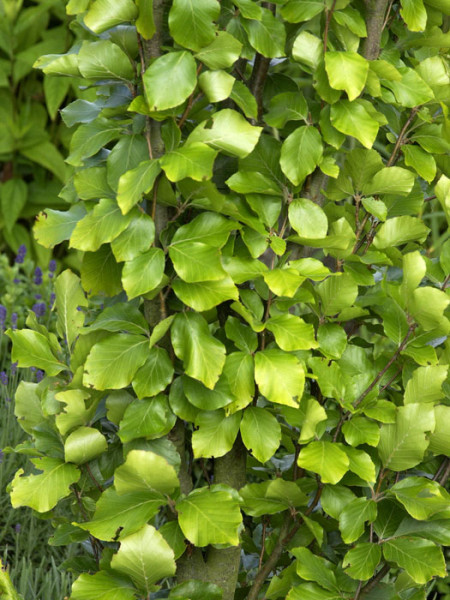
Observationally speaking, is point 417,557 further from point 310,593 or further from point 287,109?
point 287,109

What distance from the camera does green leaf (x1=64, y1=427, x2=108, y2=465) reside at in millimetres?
1168

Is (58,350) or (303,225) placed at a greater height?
(303,225)

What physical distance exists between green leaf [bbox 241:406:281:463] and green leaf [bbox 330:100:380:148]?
448 mm

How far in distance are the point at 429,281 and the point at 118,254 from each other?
59 cm

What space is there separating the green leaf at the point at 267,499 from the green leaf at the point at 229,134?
1.77 feet

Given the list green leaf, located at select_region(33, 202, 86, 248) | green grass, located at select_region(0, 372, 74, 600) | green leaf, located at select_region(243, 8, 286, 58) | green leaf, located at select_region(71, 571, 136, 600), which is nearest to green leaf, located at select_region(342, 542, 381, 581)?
green leaf, located at select_region(71, 571, 136, 600)

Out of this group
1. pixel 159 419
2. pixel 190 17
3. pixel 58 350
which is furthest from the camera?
pixel 58 350

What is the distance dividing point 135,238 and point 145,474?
34 cm

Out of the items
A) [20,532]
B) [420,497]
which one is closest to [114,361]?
[420,497]

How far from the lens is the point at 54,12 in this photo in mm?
4145

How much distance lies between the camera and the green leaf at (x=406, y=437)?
1.12 m

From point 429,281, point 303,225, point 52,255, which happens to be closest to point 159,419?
point 303,225

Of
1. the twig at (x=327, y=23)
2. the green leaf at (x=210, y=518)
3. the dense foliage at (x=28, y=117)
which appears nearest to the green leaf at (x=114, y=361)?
the green leaf at (x=210, y=518)

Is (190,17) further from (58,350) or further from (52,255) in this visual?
(52,255)
